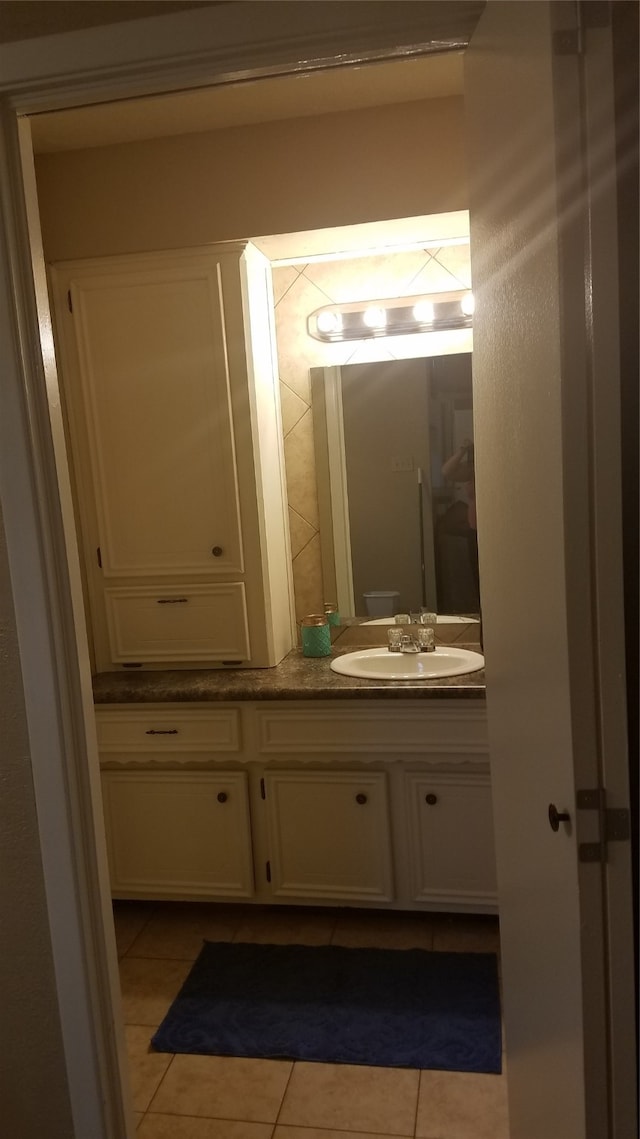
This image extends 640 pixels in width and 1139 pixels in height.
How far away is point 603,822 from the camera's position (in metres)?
0.93

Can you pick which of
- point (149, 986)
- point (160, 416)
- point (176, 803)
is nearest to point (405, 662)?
point (176, 803)

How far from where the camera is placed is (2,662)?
1271 millimetres

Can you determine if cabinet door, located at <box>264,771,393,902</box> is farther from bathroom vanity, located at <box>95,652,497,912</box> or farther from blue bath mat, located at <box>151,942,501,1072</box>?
blue bath mat, located at <box>151,942,501,1072</box>

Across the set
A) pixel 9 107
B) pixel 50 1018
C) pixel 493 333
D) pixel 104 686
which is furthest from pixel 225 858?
pixel 9 107

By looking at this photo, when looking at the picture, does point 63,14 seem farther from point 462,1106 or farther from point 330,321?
point 462,1106

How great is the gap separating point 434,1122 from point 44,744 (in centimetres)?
124

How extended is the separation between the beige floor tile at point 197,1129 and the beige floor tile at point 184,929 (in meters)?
0.61

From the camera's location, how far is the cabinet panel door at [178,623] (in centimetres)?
251

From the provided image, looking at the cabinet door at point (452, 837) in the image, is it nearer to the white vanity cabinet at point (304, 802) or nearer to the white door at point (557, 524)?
the white vanity cabinet at point (304, 802)

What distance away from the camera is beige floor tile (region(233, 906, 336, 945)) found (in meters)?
2.41

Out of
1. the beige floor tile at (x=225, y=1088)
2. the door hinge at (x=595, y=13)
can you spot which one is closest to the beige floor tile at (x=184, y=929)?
the beige floor tile at (x=225, y=1088)

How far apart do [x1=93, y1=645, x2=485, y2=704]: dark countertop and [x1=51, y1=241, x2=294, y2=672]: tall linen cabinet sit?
7 cm

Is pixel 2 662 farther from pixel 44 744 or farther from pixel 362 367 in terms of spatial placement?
pixel 362 367

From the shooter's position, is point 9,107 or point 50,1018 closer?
point 9,107
